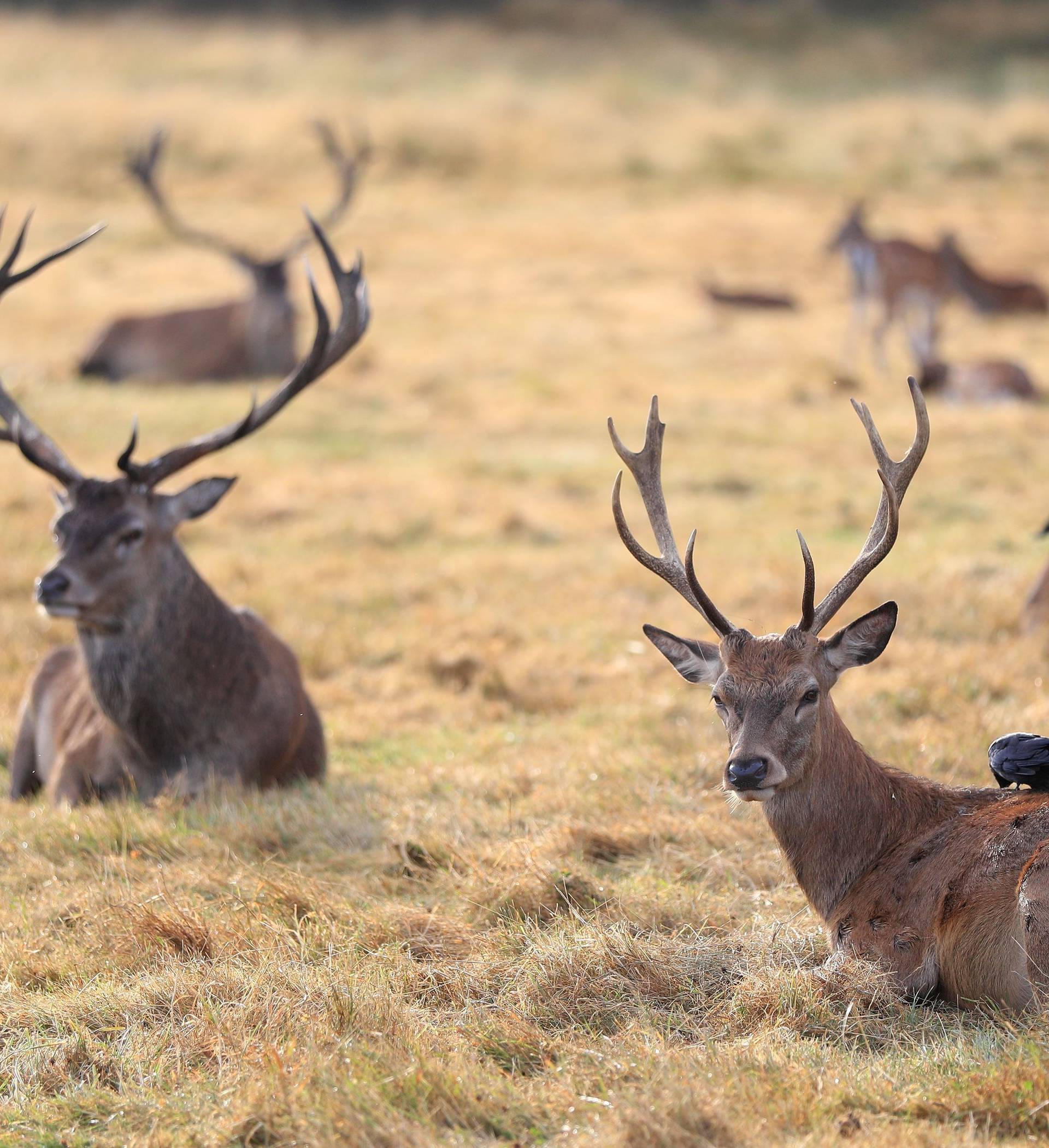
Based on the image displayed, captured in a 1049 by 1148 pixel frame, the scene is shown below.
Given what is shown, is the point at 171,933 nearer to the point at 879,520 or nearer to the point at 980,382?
the point at 879,520

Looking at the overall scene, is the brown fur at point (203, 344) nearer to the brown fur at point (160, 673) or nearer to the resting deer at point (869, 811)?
the brown fur at point (160, 673)

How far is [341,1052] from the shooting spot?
12.5 ft

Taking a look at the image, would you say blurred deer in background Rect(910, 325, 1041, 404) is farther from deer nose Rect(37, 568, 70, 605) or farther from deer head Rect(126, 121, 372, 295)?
deer nose Rect(37, 568, 70, 605)

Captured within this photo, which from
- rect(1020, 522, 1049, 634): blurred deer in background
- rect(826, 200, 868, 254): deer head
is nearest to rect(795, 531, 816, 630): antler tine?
rect(1020, 522, 1049, 634): blurred deer in background

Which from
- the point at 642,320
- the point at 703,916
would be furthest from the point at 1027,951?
the point at 642,320

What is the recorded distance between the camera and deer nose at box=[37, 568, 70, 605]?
6.16 m

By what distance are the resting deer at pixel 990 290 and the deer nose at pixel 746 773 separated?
16277 millimetres

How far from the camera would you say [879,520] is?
16.0ft

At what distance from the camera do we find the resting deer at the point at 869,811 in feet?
13.6

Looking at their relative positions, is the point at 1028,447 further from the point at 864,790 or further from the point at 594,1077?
the point at 594,1077

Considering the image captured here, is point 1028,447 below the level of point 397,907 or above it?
above

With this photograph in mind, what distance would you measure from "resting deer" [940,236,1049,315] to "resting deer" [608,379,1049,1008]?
1571 cm

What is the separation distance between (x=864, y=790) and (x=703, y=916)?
60 centimetres

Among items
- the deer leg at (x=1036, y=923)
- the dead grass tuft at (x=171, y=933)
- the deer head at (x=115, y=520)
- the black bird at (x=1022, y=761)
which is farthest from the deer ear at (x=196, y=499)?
the deer leg at (x=1036, y=923)
